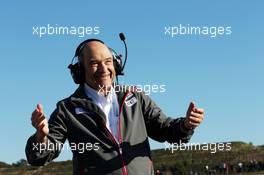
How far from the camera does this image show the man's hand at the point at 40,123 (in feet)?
17.8

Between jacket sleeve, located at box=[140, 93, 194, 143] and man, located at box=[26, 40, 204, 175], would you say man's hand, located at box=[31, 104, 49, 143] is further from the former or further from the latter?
jacket sleeve, located at box=[140, 93, 194, 143]

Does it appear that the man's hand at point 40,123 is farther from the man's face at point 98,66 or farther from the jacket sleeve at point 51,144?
the man's face at point 98,66

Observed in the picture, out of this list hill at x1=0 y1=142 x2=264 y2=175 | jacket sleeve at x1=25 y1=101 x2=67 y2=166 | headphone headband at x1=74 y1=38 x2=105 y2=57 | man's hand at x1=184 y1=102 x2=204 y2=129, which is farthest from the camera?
hill at x1=0 y1=142 x2=264 y2=175

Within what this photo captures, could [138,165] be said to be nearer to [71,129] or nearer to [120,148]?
[120,148]

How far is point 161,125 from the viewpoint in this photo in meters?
6.28

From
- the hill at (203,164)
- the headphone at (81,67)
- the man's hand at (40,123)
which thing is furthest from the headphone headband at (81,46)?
the hill at (203,164)

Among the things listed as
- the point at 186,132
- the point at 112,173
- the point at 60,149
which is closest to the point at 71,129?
the point at 60,149

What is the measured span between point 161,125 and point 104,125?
25.0 inches

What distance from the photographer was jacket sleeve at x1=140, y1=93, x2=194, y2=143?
6160 mm

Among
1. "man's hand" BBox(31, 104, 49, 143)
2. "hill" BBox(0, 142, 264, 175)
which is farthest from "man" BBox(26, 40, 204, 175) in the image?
"hill" BBox(0, 142, 264, 175)

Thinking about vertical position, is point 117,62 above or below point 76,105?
above

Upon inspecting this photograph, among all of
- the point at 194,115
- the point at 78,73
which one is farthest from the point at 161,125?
the point at 78,73

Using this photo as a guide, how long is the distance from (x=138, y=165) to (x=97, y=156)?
0.39m

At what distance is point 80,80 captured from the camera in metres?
6.52
